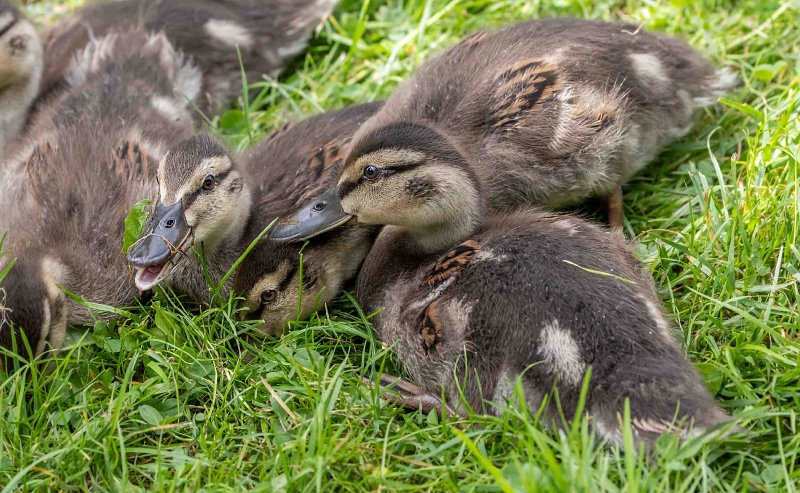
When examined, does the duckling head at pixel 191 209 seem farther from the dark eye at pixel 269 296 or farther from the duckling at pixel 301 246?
the dark eye at pixel 269 296

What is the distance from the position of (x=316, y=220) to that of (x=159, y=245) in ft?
1.61

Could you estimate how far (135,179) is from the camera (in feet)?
9.93

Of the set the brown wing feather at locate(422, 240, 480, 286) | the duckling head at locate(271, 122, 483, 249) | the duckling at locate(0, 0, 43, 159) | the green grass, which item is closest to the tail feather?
the green grass

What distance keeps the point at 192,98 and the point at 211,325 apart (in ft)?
4.57

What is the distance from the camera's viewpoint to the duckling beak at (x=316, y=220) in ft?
8.80

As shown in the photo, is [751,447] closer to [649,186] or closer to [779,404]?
[779,404]

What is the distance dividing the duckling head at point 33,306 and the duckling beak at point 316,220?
2.35ft

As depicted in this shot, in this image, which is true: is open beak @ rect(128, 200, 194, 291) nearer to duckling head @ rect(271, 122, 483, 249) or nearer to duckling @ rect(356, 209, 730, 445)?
duckling head @ rect(271, 122, 483, 249)

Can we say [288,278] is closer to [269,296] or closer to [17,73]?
[269,296]

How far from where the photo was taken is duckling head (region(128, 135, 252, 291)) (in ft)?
8.55

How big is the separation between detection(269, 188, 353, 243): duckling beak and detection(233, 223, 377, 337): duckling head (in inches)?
2.3

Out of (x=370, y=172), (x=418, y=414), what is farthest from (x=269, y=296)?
(x=418, y=414)

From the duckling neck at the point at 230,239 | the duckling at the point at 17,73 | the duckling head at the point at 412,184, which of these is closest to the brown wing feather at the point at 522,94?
the duckling head at the point at 412,184

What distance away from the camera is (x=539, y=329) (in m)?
2.21
